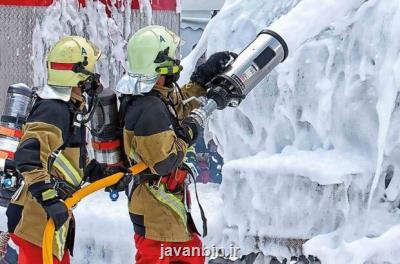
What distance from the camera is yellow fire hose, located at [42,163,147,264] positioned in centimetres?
312

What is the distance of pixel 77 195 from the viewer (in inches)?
127

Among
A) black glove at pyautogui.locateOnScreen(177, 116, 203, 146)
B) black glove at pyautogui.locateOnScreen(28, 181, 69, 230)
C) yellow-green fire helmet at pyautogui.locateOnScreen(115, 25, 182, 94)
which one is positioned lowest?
black glove at pyautogui.locateOnScreen(28, 181, 69, 230)

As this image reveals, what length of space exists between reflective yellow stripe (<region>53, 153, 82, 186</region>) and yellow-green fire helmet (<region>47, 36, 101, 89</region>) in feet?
1.19

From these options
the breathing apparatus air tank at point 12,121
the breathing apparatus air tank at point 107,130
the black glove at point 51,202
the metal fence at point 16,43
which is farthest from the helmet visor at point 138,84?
the metal fence at point 16,43

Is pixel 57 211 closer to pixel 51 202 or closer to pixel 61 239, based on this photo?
pixel 51 202

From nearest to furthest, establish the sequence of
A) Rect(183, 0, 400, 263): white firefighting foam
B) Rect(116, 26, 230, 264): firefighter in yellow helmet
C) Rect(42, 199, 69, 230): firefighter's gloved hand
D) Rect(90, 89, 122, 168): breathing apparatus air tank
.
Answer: Rect(42, 199, 69, 230): firefighter's gloved hand → Rect(116, 26, 230, 264): firefighter in yellow helmet → Rect(90, 89, 122, 168): breathing apparatus air tank → Rect(183, 0, 400, 263): white firefighting foam

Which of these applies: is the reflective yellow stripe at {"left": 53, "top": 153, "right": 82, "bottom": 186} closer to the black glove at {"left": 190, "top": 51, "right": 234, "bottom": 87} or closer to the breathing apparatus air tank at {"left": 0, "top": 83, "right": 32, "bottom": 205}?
the breathing apparatus air tank at {"left": 0, "top": 83, "right": 32, "bottom": 205}

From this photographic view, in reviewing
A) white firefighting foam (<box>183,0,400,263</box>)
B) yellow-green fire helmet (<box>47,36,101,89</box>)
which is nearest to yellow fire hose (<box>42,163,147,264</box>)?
yellow-green fire helmet (<box>47,36,101,89</box>)

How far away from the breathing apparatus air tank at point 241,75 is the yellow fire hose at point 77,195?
1.28 ft

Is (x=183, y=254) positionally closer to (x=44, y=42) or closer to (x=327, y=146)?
(x=327, y=146)

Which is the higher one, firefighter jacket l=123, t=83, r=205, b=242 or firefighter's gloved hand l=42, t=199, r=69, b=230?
firefighter jacket l=123, t=83, r=205, b=242

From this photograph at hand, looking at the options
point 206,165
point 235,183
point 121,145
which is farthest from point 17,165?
point 206,165

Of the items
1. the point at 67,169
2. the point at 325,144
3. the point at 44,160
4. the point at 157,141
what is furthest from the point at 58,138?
the point at 325,144

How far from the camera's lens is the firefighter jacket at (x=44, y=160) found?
318cm
